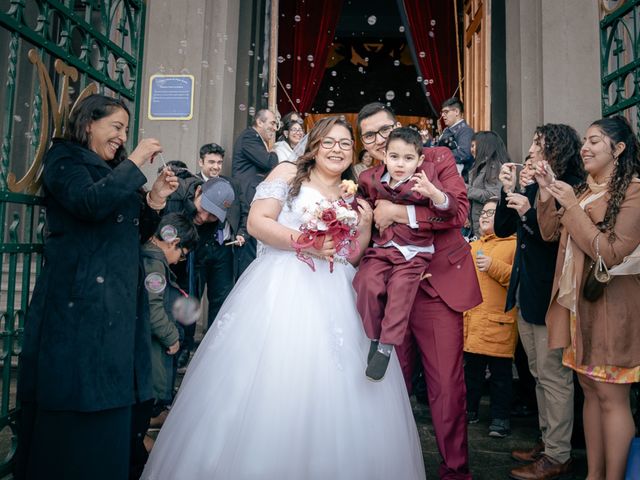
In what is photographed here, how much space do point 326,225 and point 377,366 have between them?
72cm

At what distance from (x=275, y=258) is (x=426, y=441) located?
6.38 feet

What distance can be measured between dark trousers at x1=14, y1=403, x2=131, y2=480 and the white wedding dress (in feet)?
0.72

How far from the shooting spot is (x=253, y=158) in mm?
5785

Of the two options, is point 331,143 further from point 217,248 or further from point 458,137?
point 458,137

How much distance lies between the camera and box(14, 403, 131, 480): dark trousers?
7.45 feet

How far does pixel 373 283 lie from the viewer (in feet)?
8.78

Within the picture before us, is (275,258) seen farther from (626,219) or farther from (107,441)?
(626,219)

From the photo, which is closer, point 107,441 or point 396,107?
point 107,441

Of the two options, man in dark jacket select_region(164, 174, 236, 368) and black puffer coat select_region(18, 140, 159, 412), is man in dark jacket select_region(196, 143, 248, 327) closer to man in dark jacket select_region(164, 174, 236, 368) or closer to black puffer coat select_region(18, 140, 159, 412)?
man in dark jacket select_region(164, 174, 236, 368)

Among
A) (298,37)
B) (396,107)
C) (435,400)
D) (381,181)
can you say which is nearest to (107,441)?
(435,400)

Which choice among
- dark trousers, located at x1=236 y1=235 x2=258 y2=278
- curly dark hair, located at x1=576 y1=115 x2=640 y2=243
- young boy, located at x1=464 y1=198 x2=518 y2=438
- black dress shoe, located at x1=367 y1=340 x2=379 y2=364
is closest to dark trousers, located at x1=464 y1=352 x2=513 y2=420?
young boy, located at x1=464 y1=198 x2=518 y2=438

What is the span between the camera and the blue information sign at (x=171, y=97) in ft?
18.9

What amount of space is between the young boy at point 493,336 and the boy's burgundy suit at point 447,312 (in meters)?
1.26

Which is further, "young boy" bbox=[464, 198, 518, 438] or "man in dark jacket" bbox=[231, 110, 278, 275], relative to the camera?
"man in dark jacket" bbox=[231, 110, 278, 275]
